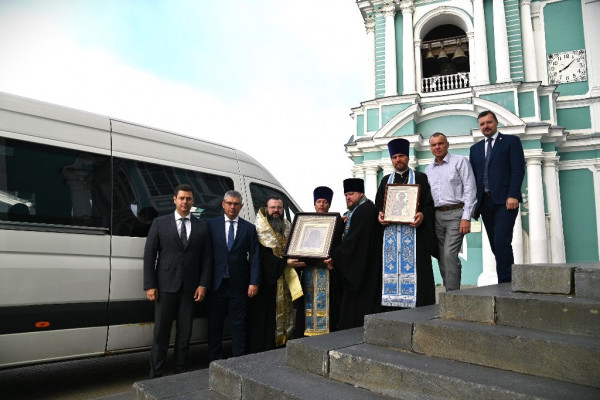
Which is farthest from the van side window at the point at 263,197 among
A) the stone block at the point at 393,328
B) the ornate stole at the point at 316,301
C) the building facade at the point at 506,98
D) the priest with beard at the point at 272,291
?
the building facade at the point at 506,98

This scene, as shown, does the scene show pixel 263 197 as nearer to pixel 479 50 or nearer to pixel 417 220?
pixel 417 220

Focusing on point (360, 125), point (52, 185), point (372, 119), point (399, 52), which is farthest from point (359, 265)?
point (399, 52)

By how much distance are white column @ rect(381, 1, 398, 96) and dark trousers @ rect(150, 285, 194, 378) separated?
13367 mm

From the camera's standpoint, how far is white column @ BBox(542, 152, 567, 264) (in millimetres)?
13652

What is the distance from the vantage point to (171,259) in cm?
392

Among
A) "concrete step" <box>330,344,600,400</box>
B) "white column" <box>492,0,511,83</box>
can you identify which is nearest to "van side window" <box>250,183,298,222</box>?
"concrete step" <box>330,344,600,400</box>

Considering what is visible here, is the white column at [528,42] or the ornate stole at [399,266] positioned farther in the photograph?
the white column at [528,42]

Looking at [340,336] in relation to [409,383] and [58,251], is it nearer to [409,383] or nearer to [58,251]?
[409,383]

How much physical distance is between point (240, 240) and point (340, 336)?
5.15 ft

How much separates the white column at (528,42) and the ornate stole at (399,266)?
13773 mm

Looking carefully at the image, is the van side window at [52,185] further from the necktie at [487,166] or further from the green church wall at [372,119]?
the green church wall at [372,119]

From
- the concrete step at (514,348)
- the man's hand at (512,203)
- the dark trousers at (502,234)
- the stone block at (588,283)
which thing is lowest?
the concrete step at (514,348)

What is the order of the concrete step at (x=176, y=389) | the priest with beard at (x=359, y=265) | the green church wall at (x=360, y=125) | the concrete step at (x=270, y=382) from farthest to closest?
the green church wall at (x=360, y=125) → the priest with beard at (x=359, y=265) → the concrete step at (x=176, y=389) → the concrete step at (x=270, y=382)

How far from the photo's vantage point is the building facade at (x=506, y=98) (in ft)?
45.1
